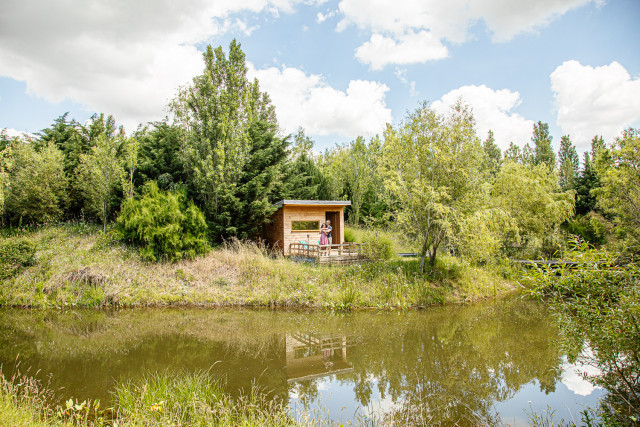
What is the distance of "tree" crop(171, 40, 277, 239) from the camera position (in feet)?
56.8

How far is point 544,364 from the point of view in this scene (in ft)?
25.2

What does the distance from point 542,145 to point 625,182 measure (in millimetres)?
30877

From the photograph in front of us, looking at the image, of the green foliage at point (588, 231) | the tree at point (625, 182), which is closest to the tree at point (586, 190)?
the green foliage at point (588, 231)

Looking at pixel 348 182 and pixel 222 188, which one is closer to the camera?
pixel 222 188

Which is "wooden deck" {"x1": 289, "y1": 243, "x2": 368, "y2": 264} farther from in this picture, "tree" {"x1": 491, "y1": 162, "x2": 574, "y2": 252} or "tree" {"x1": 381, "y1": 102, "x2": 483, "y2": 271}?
Result: "tree" {"x1": 491, "y1": 162, "x2": 574, "y2": 252}

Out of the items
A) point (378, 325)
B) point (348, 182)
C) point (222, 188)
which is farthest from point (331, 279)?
point (348, 182)

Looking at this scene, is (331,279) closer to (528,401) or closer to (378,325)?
(378,325)

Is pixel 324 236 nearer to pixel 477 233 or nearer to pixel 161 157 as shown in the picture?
pixel 477 233

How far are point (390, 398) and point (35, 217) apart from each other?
72.8ft

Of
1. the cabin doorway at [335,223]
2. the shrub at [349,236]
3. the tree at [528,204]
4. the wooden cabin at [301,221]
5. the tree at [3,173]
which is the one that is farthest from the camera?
the shrub at [349,236]

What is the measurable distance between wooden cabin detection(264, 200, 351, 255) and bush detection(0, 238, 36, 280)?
10069 millimetres

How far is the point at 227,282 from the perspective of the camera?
1378cm

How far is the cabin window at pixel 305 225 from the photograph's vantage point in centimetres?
1906

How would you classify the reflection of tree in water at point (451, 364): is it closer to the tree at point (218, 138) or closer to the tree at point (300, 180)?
the tree at point (218, 138)
